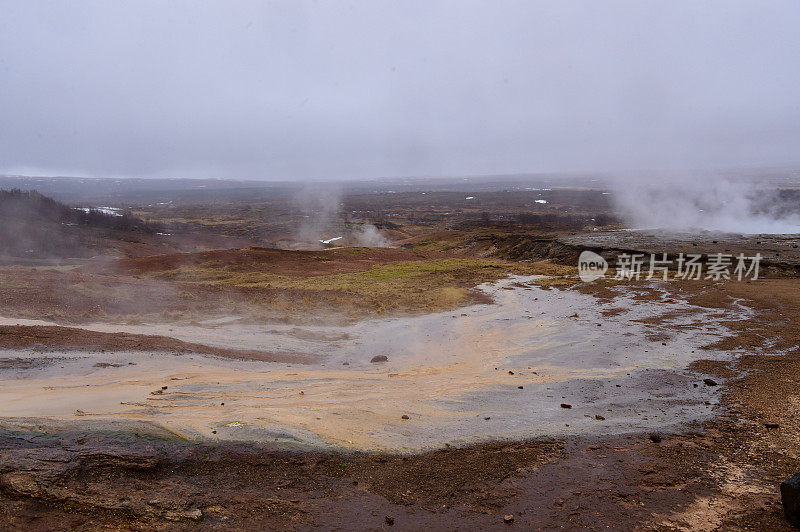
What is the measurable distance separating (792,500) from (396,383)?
310 inches

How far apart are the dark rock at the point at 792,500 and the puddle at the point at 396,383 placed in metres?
3.17

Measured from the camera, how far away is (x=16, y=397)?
9.72m

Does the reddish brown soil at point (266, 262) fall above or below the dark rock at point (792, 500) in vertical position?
below

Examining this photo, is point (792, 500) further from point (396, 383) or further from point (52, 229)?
point (52, 229)

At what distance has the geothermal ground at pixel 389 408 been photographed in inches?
242

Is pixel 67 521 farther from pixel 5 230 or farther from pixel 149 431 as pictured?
pixel 5 230

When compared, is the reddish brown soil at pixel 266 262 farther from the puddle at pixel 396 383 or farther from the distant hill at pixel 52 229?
the puddle at pixel 396 383

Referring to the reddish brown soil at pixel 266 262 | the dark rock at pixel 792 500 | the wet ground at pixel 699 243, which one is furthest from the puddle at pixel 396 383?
the wet ground at pixel 699 243

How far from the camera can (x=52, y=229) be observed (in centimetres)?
4741

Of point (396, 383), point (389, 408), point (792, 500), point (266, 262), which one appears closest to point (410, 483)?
point (389, 408)

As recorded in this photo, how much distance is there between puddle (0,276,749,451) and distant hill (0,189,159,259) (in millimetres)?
31524

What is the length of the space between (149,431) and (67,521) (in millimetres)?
2675

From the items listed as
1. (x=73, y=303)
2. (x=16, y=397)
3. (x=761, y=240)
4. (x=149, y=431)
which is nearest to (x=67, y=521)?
(x=149, y=431)

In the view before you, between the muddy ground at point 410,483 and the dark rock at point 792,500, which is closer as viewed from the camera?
the dark rock at point 792,500
